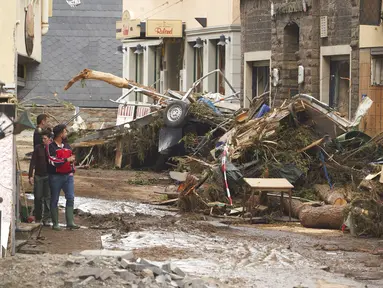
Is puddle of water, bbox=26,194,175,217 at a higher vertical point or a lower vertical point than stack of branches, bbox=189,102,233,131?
lower

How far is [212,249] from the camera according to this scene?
1567cm

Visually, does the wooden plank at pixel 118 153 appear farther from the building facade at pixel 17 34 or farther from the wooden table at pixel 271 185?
the wooden table at pixel 271 185

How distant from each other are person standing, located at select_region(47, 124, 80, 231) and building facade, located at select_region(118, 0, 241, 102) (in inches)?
863

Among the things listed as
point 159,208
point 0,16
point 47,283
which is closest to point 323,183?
point 159,208

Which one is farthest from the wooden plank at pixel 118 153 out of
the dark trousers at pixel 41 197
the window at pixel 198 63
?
the window at pixel 198 63

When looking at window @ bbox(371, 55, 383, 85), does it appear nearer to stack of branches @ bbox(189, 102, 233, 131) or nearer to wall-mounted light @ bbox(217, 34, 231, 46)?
stack of branches @ bbox(189, 102, 233, 131)

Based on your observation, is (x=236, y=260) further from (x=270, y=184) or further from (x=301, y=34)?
(x=301, y=34)

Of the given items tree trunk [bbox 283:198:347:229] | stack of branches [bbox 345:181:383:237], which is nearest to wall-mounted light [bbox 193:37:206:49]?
tree trunk [bbox 283:198:347:229]

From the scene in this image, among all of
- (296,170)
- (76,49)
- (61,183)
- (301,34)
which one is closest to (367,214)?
(296,170)

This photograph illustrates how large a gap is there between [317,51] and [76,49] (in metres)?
19.4

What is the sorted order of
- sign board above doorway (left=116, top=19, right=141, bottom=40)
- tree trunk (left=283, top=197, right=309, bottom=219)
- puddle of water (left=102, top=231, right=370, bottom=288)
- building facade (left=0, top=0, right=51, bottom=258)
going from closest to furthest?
puddle of water (left=102, top=231, right=370, bottom=288) → building facade (left=0, top=0, right=51, bottom=258) → tree trunk (left=283, top=197, right=309, bottom=219) → sign board above doorway (left=116, top=19, right=141, bottom=40)

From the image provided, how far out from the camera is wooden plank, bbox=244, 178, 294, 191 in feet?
62.3

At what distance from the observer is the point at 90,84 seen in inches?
1903

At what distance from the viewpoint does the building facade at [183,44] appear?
39.3m
